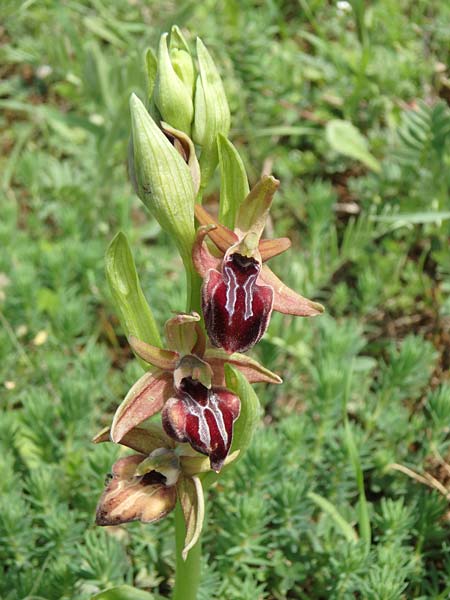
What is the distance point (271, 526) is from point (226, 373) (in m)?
0.83

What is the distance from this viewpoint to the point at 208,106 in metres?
1.31

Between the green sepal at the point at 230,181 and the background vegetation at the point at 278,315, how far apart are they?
2.11ft

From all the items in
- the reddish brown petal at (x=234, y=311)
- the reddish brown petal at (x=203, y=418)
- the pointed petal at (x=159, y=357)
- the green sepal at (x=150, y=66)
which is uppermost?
the green sepal at (x=150, y=66)

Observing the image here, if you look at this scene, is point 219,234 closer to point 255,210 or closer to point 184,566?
point 255,210

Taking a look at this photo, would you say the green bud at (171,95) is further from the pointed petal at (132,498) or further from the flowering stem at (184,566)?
the pointed petal at (132,498)

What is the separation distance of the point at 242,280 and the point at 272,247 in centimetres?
12

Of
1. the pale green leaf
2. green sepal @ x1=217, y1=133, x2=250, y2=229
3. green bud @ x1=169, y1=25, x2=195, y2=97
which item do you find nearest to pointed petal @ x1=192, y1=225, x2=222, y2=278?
green sepal @ x1=217, y1=133, x2=250, y2=229

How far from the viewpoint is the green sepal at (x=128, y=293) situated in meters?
1.35

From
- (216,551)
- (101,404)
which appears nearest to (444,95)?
(101,404)

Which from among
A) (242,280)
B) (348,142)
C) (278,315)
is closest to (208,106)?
(242,280)

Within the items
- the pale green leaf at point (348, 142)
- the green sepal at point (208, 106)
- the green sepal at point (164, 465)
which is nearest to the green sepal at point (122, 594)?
the green sepal at point (164, 465)

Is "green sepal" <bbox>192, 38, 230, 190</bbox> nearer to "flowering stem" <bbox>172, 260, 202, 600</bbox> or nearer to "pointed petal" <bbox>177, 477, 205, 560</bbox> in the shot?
"flowering stem" <bbox>172, 260, 202, 600</bbox>

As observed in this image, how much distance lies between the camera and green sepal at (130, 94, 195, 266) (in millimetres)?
1217

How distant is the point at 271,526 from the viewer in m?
2.02
